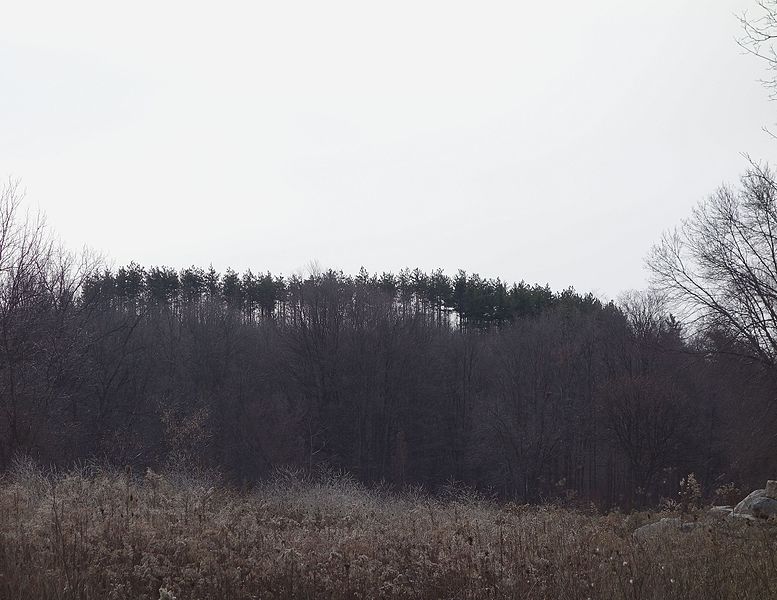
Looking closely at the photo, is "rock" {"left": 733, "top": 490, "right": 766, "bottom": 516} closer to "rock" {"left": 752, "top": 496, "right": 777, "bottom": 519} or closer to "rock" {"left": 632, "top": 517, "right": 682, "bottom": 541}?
"rock" {"left": 752, "top": 496, "right": 777, "bottom": 519}

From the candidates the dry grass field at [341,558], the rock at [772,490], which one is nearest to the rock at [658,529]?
the dry grass field at [341,558]

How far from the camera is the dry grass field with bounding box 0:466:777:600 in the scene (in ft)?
19.6

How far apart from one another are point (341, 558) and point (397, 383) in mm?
44007

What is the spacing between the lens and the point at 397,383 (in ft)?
168

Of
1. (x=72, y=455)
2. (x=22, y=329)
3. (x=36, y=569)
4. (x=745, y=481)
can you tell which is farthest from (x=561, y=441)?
(x=36, y=569)

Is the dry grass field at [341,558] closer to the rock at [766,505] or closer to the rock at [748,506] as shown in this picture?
the rock at [748,506]

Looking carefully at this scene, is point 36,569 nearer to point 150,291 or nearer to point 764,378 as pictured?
point 764,378

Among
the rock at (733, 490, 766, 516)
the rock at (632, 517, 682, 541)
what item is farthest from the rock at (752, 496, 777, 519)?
the rock at (632, 517, 682, 541)

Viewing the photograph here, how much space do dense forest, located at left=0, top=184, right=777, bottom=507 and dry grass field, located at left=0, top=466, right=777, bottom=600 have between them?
21835 millimetres

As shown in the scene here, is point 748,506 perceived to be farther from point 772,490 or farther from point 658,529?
point 658,529

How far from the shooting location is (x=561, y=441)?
47844 millimetres

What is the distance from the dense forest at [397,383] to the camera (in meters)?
37.2

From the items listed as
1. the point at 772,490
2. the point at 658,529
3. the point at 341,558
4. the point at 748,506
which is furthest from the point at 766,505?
the point at 341,558

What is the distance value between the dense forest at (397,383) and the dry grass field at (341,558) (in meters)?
21.8
